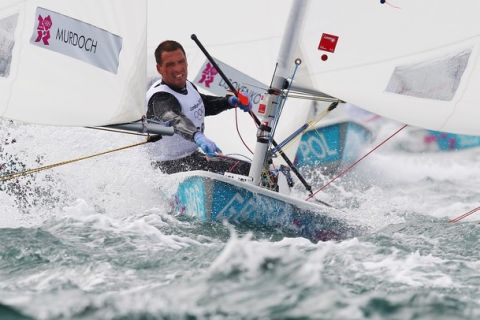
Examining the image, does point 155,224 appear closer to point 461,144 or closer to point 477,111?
point 477,111

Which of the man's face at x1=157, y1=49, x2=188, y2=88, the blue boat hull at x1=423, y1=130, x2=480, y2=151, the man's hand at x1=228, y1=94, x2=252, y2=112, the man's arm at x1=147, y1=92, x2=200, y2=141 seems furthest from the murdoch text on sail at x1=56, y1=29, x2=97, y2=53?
the blue boat hull at x1=423, y1=130, x2=480, y2=151

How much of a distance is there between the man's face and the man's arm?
5.0 inches

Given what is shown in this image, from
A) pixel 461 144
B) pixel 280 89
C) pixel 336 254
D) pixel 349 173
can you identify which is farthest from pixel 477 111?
pixel 461 144

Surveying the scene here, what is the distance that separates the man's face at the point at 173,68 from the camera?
16.0 ft

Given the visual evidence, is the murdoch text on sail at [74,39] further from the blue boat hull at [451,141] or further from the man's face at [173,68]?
the blue boat hull at [451,141]

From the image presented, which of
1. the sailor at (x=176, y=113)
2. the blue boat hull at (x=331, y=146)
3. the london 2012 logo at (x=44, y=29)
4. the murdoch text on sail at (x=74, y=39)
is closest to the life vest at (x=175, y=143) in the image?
the sailor at (x=176, y=113)

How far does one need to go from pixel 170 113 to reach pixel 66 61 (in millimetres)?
867

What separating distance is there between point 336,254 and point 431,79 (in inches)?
59.3

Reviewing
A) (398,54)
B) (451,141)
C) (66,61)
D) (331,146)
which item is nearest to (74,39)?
(66,61)

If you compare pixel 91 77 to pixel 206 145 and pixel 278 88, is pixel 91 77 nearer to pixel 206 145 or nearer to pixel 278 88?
pixel 206 145

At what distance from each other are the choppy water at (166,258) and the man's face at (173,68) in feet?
1.48

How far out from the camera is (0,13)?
154 inches

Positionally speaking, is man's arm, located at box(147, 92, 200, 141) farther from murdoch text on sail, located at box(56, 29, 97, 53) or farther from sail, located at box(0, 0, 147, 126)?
murdoch text on sail, located at box(56, 29, 97, 53)

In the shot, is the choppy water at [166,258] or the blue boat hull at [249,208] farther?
the blue boat hull at [249,208]
